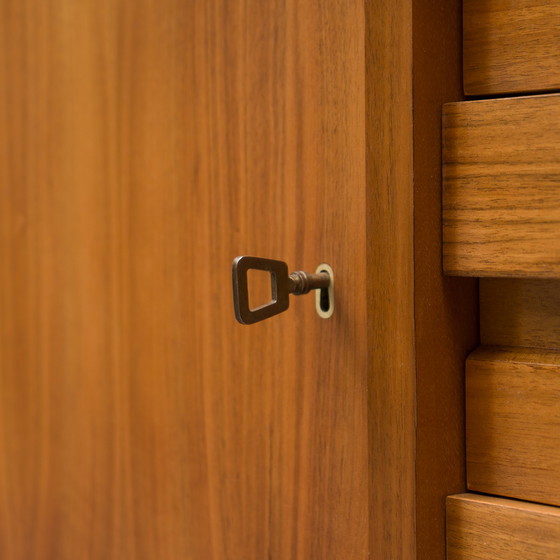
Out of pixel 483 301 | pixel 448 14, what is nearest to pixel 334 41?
pixel 448 14

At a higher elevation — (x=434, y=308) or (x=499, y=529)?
(x=434, y=308)

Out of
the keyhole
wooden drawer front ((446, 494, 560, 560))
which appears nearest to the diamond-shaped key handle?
the keyhole

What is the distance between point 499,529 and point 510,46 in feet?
0.80

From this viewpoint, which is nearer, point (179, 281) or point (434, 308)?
point (434, 308)

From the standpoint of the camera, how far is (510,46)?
0.38 metres

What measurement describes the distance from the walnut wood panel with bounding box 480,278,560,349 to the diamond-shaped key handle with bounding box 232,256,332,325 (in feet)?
0.29

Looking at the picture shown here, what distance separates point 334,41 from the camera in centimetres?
41

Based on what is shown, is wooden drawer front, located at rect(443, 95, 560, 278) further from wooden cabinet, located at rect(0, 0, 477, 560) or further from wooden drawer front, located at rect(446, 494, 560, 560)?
wooden drawer front, located at rect(446, 494, 560, 560)

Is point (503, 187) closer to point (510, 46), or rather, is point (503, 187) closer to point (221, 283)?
point (510, 46)

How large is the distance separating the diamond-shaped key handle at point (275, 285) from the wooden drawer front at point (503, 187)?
0.07 m

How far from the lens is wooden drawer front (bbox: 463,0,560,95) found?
1.22ft

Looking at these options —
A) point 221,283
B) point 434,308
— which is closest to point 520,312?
point 434,308

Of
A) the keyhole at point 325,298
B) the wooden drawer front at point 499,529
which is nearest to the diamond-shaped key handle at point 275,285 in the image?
the keyhole at point 325,298

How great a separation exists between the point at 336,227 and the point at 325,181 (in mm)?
27
